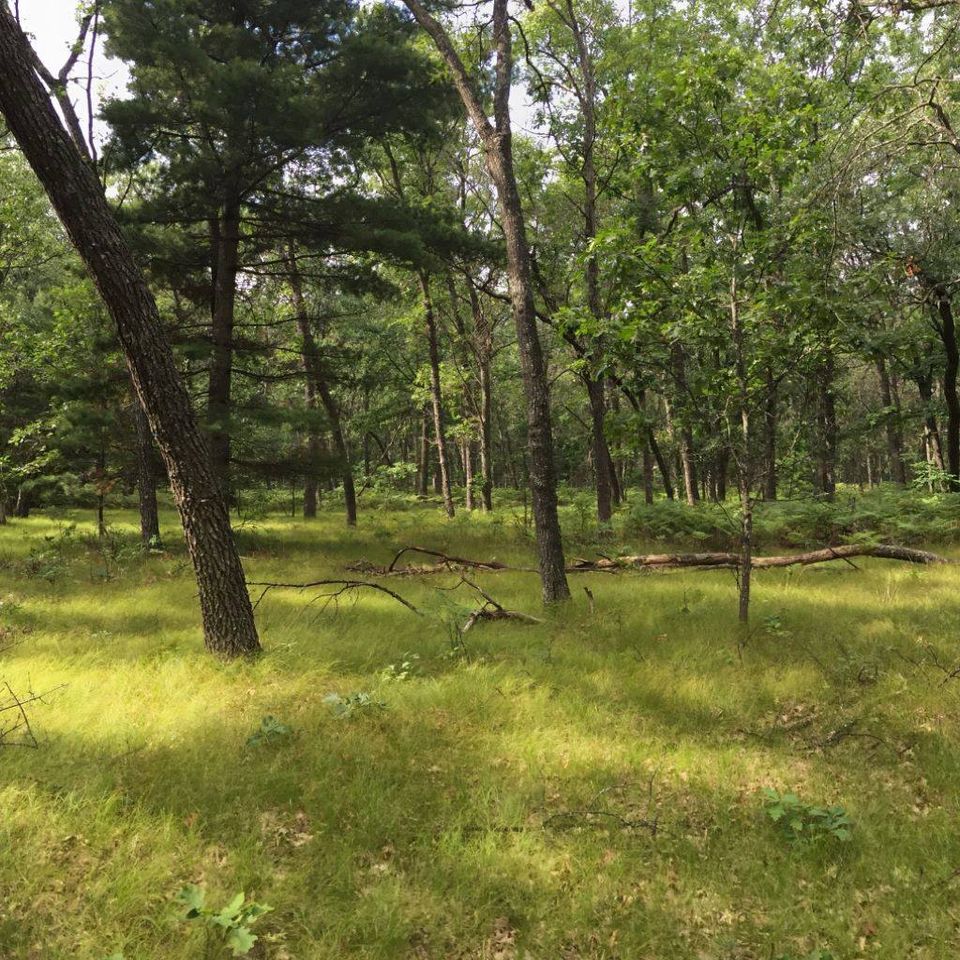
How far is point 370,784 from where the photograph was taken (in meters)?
3.91

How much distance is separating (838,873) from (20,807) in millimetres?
4770

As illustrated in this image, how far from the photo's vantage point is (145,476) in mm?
12367

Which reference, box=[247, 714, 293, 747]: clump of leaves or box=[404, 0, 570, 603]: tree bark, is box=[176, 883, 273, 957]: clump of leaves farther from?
box=[404, 0, 570, 603]: tree bark

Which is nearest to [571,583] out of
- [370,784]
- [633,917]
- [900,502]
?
[370,784]

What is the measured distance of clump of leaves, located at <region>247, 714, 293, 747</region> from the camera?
4328 millimetres

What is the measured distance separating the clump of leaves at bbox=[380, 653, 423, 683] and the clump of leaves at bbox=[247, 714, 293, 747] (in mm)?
1139

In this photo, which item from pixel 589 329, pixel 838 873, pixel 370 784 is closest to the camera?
pixel 838 873

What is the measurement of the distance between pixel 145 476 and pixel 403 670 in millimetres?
9396

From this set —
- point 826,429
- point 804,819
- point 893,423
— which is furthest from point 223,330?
point 893,423

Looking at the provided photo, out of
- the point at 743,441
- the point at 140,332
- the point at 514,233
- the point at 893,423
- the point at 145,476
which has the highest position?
the point at 514,233

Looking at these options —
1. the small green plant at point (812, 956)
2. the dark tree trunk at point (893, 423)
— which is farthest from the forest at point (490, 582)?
the dark tree trunk at point (893, 423)

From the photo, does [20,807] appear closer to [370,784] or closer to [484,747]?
[370,784]

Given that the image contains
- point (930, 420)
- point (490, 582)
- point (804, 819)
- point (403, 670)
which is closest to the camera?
point (804, 819)

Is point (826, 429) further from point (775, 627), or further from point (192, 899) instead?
point (192, 899)
